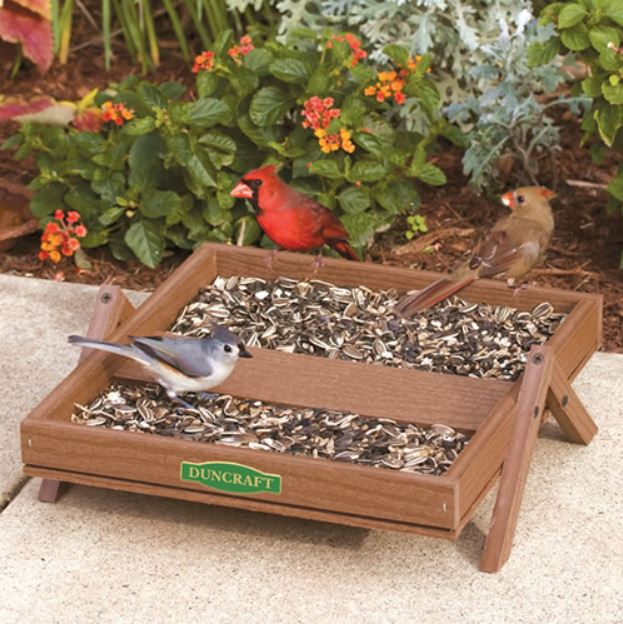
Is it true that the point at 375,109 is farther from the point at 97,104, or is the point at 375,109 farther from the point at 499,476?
the point at 499,476

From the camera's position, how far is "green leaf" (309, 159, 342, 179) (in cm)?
552

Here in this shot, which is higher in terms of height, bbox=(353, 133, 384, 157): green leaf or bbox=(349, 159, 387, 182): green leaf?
bbox=(353, 133, 384, 157): green leaf

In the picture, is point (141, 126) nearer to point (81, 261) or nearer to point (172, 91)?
point (172, 91)

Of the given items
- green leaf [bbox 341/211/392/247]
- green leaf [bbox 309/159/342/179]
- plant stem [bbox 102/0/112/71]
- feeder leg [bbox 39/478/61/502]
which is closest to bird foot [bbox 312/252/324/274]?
green leaf [bbox 341/211/392/247]

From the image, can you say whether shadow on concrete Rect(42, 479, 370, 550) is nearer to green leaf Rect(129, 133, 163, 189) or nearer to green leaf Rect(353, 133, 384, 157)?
green leaf Rect(129, 133, 163, 189)

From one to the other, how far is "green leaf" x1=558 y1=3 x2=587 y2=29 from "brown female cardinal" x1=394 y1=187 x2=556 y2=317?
58cm

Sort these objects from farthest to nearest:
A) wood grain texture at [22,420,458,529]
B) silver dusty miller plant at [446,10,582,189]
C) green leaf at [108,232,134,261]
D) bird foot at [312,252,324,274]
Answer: silver dusty miller plant at [446,10,582,189] → green leaf at [108,232,134,261] → bird foot at [312,252,324,274] → wood grain texture at [22,420,458,529]

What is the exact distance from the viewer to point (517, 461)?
12.8ft

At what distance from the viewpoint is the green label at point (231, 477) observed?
372cm

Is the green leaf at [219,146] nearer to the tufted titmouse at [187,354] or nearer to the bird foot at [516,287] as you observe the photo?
the bird foot at [516,287]

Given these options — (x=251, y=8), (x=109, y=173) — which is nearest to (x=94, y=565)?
(x=109, y=173)

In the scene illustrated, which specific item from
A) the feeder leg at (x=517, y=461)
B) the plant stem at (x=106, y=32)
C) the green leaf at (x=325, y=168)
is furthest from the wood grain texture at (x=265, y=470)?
the plant stem at (x=106, y=32)

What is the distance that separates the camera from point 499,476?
4109mm

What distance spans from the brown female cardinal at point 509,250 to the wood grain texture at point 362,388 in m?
0.52
